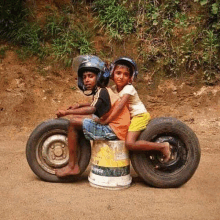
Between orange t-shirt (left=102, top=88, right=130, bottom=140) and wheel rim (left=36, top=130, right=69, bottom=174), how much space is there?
0.59 metres

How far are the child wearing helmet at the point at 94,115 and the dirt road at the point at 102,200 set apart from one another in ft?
1.15

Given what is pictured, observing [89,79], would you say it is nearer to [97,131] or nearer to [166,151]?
[97,131]

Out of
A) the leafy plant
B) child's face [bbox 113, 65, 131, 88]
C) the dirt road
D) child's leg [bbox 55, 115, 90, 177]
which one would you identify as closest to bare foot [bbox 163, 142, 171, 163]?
the dirt road

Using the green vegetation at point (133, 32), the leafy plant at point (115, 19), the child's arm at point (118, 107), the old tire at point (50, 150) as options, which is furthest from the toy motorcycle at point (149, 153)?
the leafy plant at point (115, 19)

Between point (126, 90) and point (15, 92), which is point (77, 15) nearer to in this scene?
point (15, 92)

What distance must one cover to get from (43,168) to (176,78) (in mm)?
3943

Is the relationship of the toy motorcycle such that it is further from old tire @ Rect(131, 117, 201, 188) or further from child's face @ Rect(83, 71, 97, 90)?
child's face @ Rect(83, 71, 97, 90)

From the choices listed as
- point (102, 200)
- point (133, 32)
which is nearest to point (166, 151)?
point (102, 200)

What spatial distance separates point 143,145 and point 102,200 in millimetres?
731

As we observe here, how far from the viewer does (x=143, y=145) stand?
12.3ft

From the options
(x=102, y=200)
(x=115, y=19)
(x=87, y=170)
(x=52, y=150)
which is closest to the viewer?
(x=102, y=200)

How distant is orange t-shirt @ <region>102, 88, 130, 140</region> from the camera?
3.80 metres

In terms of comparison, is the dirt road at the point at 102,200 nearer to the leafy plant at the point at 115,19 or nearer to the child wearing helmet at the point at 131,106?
the child wearing helmet at the point at 131,106

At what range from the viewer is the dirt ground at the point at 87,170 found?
323 centimetres
